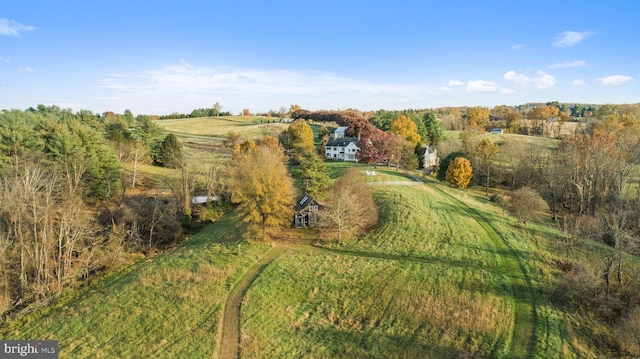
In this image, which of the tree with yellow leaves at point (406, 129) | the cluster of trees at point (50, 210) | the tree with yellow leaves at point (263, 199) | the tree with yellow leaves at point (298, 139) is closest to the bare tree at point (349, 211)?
the tree with yellow leaves at point (263, 199)

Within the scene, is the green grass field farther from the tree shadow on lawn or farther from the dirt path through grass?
the dirt path through grass

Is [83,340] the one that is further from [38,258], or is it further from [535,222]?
[535,222]

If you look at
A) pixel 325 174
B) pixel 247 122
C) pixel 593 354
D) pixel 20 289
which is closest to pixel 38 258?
pixel 20 289

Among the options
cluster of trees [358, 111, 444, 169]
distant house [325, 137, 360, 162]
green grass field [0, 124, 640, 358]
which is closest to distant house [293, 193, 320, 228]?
green grass field [0, 124, 640, 358]

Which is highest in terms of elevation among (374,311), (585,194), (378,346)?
(585,194)

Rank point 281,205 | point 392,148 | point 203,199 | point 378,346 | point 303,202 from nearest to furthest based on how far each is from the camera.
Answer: point 378,346 < point 281,205 < point 303,202 < point 203,199 < point 392,148

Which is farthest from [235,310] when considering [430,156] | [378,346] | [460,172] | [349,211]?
[430,156]

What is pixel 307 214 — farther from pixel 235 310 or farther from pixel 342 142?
pixel 342 142
